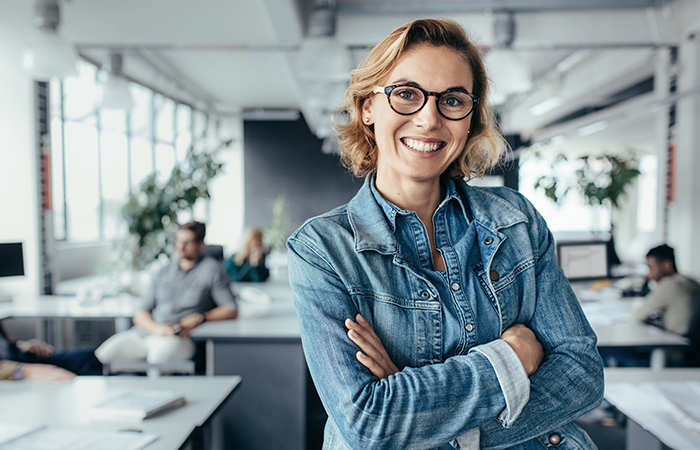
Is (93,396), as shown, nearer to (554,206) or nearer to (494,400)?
(494,400)

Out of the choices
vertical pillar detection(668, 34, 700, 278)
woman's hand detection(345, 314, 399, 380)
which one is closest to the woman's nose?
woman's hand detection(345, 314, 399, 380)

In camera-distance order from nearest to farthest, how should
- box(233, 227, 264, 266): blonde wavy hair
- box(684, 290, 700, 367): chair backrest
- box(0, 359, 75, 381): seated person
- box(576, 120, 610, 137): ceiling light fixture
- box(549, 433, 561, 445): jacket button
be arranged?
box(549, 433, 561, 445): jacket button
box(0, 359, 75, 381): seated person
box(684, 290, 700, 367): chair backrest
box(233, 227, 264, 266): blonde wavy hair
box(576, 120, 610, 137): ceiling light fixture

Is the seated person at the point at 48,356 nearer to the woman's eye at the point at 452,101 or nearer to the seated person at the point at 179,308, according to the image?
the seated person at the point at 179,308

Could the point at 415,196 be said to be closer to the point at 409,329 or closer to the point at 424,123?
the point at 424,123

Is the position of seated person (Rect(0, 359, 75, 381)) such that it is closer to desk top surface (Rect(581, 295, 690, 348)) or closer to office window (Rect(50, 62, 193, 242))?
office window (Rect(50, 62, 193, 242))

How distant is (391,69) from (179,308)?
10.2 ft

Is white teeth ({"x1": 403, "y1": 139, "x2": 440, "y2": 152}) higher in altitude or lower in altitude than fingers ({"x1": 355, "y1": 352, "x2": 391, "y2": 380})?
higher

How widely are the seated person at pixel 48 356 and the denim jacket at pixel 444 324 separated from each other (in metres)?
2.50

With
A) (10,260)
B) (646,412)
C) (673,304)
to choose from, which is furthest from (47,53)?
(673,304)

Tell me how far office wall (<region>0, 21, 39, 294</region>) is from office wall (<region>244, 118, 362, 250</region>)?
6.68 m

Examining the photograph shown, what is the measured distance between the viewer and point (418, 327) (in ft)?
3.43

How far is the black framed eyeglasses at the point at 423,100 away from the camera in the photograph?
106 centimetres

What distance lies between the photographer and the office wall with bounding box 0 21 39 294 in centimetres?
446

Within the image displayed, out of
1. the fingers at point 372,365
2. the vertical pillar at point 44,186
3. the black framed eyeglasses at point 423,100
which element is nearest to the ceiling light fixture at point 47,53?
the vertical pillar at point 44,186
